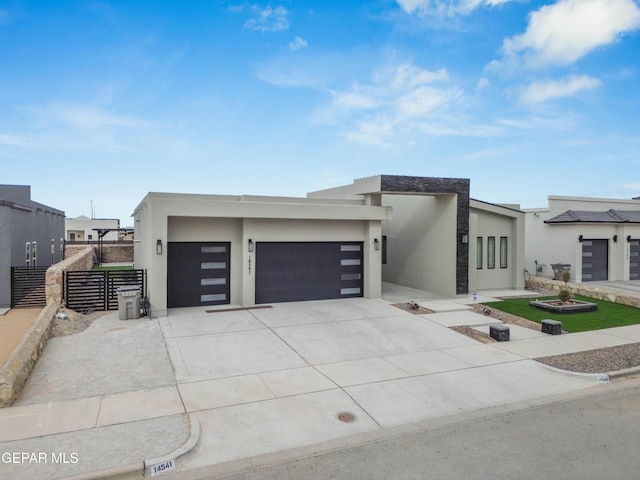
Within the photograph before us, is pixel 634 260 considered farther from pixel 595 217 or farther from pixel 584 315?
pixel 584 315

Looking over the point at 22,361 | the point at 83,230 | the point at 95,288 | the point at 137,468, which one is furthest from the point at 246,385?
the point at 83,230

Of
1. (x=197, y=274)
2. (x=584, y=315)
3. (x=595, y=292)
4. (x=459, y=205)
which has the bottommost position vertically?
(x=584, y=315)

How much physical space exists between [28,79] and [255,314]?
12163mm

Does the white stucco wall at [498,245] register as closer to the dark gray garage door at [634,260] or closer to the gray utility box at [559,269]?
the gray utility box at [559,269]

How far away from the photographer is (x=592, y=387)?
8.22m

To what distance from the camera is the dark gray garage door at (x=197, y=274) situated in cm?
1439

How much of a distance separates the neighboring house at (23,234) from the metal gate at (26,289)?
0.21m

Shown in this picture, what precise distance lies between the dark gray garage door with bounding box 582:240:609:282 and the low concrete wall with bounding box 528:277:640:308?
134 inches

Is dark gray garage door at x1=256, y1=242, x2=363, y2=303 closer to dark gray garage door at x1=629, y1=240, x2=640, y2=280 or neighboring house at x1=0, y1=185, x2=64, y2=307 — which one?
neighboring house at x1=0, y1=185, x2=64, y2=307

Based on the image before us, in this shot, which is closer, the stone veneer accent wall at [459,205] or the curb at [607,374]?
the curb at [607,374]

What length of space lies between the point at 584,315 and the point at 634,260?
Result: 12.3 m

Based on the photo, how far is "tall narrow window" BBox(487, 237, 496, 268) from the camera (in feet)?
64.7

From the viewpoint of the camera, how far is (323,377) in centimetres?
839

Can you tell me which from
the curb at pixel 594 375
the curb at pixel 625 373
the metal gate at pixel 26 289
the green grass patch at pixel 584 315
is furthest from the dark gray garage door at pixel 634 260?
the metal gate at pixel 26 289
